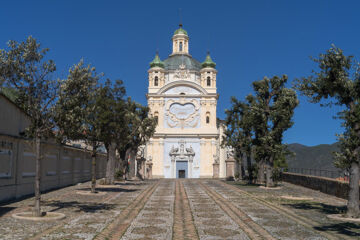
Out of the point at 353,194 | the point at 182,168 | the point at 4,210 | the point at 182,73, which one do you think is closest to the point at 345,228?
the point at 353,194

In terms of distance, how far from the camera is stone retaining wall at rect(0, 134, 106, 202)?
19.2 m

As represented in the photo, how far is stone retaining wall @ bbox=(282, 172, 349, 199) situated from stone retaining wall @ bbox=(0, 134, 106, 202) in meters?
18.1

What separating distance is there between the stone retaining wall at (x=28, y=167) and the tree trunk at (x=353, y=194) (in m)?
12.9

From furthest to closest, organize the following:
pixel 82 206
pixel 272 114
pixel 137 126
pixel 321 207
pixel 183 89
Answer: pixel 183 89 → pixel 137 126 → pixel 272 114 → pixel 321 207 → pixel 82 206

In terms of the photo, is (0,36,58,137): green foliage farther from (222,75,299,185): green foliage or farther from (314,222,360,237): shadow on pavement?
(222,75,299,185): green foliage

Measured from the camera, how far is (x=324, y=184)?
27.8 m

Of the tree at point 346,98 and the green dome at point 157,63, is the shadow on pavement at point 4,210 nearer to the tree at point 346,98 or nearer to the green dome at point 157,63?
the tree at point 346,98

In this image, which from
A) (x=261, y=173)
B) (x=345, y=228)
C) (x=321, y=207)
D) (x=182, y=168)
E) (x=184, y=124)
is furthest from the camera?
(x=184, y=124)

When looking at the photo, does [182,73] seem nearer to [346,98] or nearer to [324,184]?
[324,184]

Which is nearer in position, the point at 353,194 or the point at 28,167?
the point at 353,194

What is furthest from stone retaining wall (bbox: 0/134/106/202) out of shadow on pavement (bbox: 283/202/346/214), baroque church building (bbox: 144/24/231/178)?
baroque church building (bbox: 144/24/231/178)

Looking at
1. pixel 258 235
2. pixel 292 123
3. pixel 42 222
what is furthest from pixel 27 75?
pixel 292 123

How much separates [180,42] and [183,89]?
15.6 metres

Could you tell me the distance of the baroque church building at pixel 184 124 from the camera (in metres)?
68.1
